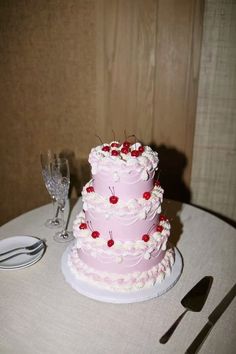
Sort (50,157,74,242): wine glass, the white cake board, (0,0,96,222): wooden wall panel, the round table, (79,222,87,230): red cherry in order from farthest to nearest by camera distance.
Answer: (0,0,96,222): wooden wall panel
(50,157,74,242): wine glass
(79,222,87,230): red cherry
the white cake board
the round table

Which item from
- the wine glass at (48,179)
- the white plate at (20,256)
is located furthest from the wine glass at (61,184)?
the white plate at (20,256)

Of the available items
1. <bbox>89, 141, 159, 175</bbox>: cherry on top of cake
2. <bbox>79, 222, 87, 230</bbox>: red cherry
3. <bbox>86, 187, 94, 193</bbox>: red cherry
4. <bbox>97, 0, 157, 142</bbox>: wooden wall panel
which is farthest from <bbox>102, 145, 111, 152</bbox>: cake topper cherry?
<bbox>97, 0, 157, 142</bbox>: wooden wall panel

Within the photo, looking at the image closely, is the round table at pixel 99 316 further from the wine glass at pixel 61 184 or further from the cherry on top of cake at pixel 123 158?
the cherry on top of cake at pixel 123 158

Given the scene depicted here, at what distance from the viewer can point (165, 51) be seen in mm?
2105

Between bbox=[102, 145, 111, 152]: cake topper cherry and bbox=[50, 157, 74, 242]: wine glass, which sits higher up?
bbox=[102, 145, 111, 152]: cake topper cherry

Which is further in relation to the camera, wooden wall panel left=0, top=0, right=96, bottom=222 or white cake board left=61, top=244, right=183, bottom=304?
wooden wall panel left=0, top=0, right=96, bottom=222

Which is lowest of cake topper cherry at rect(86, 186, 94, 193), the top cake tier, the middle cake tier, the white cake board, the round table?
the round table

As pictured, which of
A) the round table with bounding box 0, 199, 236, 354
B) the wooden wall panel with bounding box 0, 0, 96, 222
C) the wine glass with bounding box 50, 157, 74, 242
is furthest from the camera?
the wooden wall panel with bounding box 0, 0, 96, 222

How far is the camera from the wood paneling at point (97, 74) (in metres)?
2.08

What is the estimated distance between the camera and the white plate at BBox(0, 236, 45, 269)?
1.21 meters

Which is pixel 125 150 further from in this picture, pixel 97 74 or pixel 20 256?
pixel 97 74

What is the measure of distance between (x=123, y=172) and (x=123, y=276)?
0.34 m

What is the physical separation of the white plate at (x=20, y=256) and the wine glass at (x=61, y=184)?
121 mm

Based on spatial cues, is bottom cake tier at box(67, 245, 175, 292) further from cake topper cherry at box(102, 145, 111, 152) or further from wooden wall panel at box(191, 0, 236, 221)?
wooden wall panel at box(191, 0, 236, 221)
